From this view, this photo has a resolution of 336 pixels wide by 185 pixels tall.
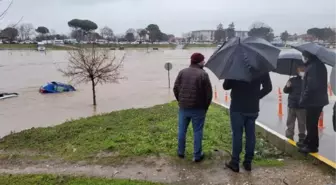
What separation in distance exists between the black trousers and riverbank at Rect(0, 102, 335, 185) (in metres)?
0.37

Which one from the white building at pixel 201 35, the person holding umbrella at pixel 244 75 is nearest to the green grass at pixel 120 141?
the person holding umbrella at pixel 244 75

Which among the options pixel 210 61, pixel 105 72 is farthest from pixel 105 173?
pixel 105 72

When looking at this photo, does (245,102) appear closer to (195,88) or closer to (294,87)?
(195,88)

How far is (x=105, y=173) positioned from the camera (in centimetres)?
496

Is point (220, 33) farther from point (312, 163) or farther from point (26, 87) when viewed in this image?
point (312, 163)

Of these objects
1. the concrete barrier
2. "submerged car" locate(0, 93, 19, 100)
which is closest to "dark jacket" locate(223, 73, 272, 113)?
the concrete barrier

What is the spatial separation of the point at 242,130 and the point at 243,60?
107cm

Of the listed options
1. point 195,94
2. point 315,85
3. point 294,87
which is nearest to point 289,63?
point 294,87

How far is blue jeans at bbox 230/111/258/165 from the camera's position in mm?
4828

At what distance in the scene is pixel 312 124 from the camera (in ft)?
17.8

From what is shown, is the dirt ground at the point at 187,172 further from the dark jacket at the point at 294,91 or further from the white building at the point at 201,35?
the white building at the point at 201,35

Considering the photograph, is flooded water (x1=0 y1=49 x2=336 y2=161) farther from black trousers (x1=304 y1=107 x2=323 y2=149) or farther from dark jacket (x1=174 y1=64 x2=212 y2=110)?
dark jacket (x1=174 y1=64 x2=212 y2=110)

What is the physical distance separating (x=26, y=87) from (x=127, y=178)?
2815 centimetres

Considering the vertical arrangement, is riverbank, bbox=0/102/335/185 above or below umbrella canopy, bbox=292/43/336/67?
below
